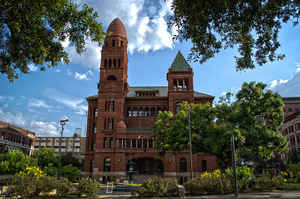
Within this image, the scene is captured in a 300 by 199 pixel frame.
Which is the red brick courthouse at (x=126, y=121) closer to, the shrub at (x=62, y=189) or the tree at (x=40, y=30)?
the shrub at (x=62, y=189)

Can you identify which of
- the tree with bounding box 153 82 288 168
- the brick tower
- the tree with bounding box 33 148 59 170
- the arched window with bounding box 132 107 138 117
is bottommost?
the tree with bounding box 33 148 59 170

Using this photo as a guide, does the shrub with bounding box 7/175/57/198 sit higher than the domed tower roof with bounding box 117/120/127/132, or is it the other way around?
the domed tower roof with bounding box 117/120/127/132

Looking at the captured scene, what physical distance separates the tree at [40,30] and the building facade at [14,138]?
6762cm

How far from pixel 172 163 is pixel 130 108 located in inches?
603

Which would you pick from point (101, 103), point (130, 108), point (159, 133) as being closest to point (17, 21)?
point (159, 133)

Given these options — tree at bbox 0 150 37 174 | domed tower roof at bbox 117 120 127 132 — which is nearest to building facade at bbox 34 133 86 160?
tree at bbox 0 150 37 174

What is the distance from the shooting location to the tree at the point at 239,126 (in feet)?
90.3

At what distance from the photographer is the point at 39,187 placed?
Result: 17.5m

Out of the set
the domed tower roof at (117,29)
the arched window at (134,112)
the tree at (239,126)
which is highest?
the domed tower roof at (117,29)

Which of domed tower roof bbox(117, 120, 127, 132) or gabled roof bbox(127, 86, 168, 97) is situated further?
gabled roof bbox(127, 86, 168, 97)

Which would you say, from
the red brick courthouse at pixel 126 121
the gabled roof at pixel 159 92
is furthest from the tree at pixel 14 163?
the gabled roof at pixel 159 92

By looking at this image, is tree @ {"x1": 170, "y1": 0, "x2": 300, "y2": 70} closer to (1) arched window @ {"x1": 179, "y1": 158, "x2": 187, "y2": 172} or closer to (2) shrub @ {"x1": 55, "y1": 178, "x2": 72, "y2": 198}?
(2) shrub @ {"x1": 55, "y1": 178, "x2": 72, "y2": 198}

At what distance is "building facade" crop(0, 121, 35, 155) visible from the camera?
71.1 metres

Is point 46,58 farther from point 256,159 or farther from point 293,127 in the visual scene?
point 293,127
